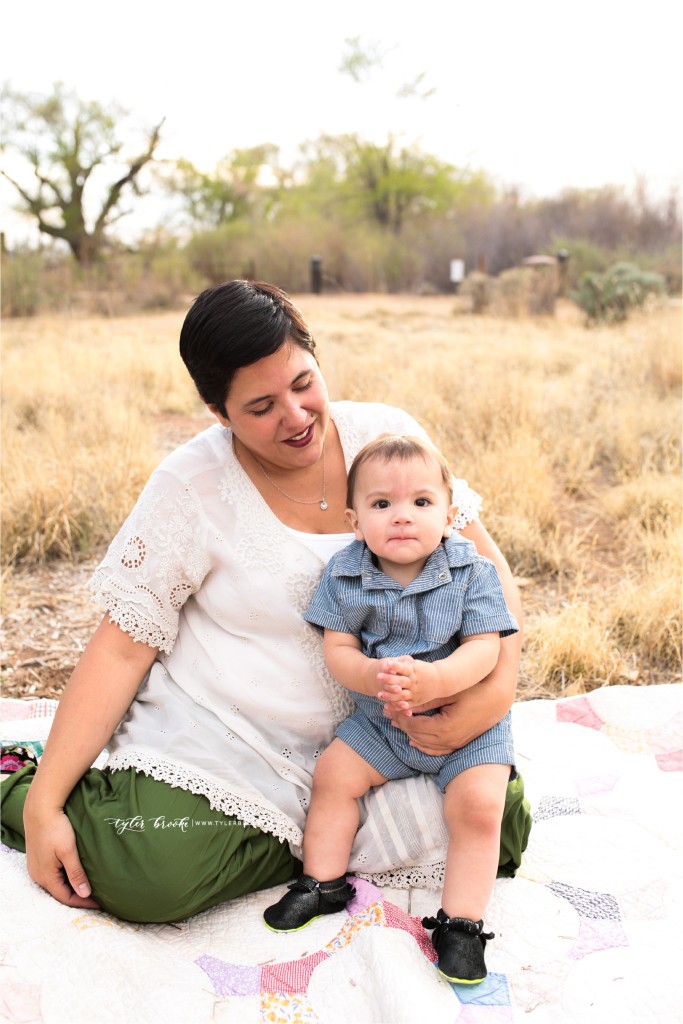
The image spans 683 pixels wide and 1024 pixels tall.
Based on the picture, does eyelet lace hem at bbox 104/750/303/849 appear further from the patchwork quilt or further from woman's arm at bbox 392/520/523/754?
woman's arm at bbox 392/520/523/754

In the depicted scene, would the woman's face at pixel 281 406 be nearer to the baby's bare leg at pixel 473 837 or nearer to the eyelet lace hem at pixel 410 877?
the baby's bare leg at pixel 473 837

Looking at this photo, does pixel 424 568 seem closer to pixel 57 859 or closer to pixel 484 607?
pixel 484 607

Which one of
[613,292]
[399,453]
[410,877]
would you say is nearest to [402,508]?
[399,453]

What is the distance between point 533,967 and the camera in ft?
6.04

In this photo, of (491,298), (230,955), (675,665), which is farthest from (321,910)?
(491,298)

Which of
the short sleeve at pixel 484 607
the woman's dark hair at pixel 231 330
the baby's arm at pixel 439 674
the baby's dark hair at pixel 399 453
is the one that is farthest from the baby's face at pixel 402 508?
the woman's dark hair at pixel 231 330

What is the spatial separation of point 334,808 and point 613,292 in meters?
10.3

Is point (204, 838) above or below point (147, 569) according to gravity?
below

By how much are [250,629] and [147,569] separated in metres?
0.27

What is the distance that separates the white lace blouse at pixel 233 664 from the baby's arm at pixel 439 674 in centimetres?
32

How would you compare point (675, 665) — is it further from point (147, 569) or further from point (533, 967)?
point (147, 569)

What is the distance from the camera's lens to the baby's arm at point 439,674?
70.6 inches

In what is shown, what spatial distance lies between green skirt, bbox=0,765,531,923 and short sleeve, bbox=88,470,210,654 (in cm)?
33

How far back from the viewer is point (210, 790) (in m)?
2.00
